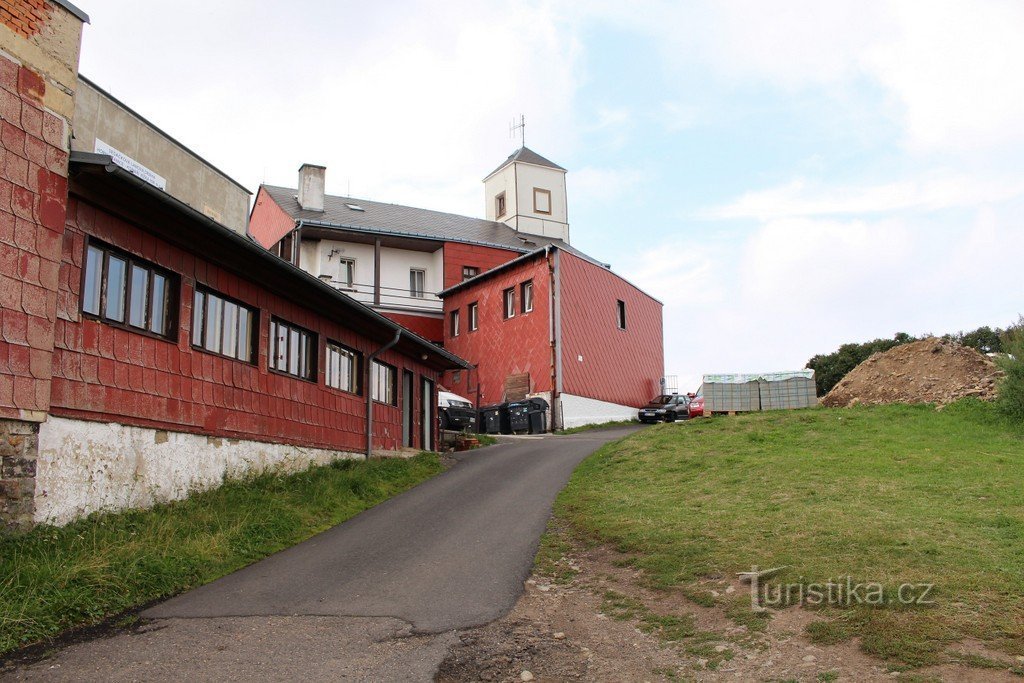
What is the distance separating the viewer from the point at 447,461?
20516mm

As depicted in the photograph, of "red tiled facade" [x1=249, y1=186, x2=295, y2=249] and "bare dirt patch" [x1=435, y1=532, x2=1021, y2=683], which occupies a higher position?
"red tiled facade" [x1=249, y1=186, x2=295, y2=249]

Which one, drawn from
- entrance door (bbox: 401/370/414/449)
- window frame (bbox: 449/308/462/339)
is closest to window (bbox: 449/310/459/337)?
window frame (bbox: 449/308/462/339)

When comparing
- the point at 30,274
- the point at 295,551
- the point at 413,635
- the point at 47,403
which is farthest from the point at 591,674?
the point at 30,274

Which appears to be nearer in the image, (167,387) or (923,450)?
(167,387)

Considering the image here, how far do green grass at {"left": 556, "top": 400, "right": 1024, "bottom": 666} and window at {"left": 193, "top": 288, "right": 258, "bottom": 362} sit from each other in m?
5.96

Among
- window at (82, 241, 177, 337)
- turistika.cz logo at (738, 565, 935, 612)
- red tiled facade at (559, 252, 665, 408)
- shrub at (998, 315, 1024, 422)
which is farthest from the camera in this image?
red tiled facade at (559, 252, 665, 408)

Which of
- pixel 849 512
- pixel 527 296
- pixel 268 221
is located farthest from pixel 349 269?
pixel 849 512

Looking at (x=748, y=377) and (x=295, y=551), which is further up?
(x=748, y=377)

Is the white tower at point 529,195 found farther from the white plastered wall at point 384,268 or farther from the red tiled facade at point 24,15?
the red tiled facade at point 24,15

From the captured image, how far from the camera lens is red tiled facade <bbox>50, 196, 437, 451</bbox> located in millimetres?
10594

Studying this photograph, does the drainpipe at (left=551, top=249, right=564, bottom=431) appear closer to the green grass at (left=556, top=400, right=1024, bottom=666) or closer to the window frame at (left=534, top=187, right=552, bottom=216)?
the green grass at (left=556, top=400, right=1024, bottom=666)

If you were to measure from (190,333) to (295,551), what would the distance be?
12.1 ft

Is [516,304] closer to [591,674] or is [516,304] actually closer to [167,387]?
[167,387]

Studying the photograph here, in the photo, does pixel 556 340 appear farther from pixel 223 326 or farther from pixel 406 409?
pixel 223 326
